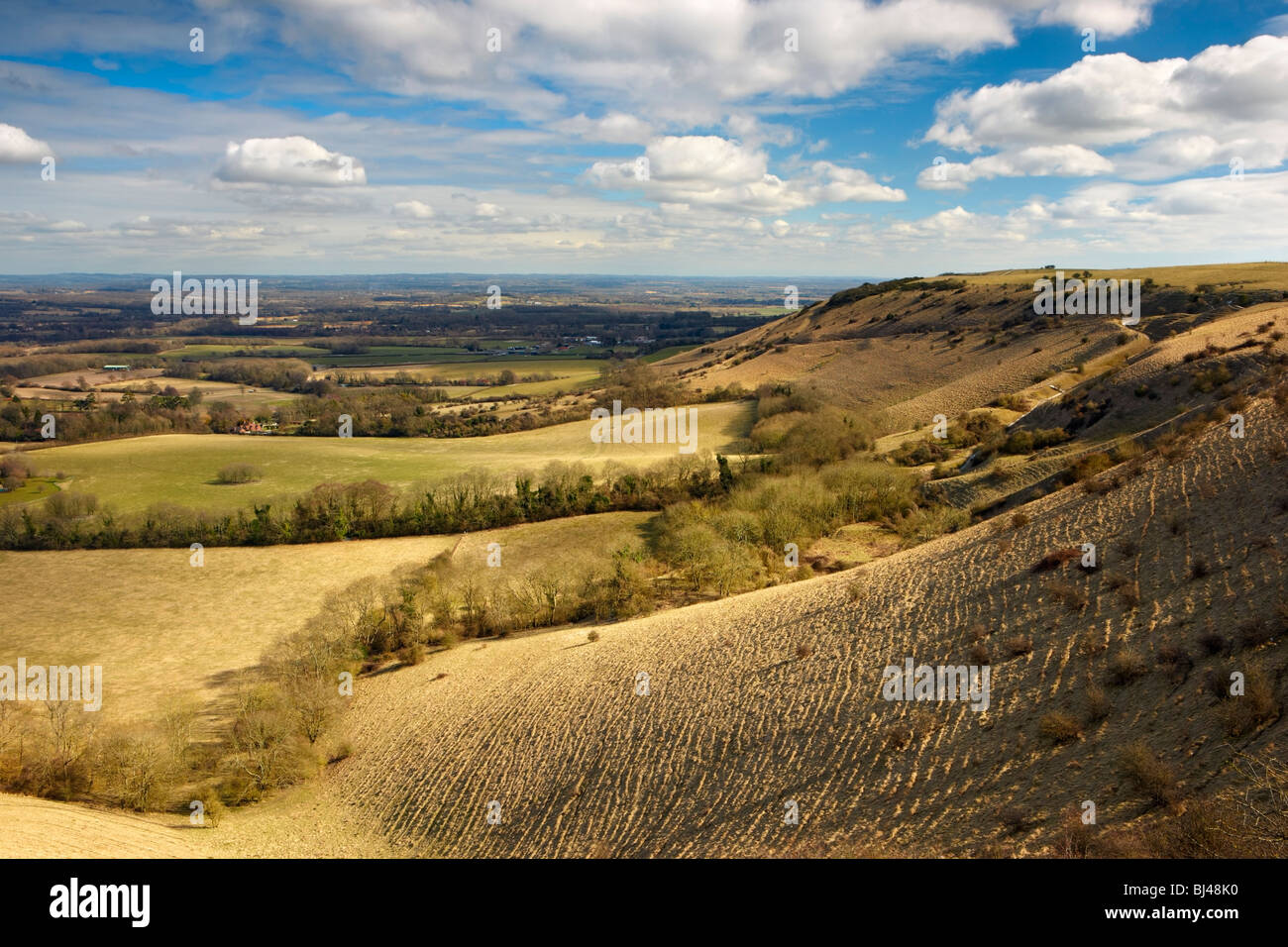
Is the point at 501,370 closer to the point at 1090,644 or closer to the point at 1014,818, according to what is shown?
the point at 1090,644

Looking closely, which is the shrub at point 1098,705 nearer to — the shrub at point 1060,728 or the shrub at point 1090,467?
the shrub at point 1060,728

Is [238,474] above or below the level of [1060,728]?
above

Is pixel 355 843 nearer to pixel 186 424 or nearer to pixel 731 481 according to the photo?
pixel 731 481

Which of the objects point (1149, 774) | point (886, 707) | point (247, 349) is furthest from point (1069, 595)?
point (247, 349)

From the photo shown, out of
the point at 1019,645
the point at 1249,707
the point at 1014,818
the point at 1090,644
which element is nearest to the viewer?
the point at 1249,707

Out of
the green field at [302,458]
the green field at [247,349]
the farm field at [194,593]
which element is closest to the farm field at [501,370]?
the green field at [247,349]

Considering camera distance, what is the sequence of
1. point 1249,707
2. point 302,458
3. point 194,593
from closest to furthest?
point 1249,707, point 194,593, point 302,458
